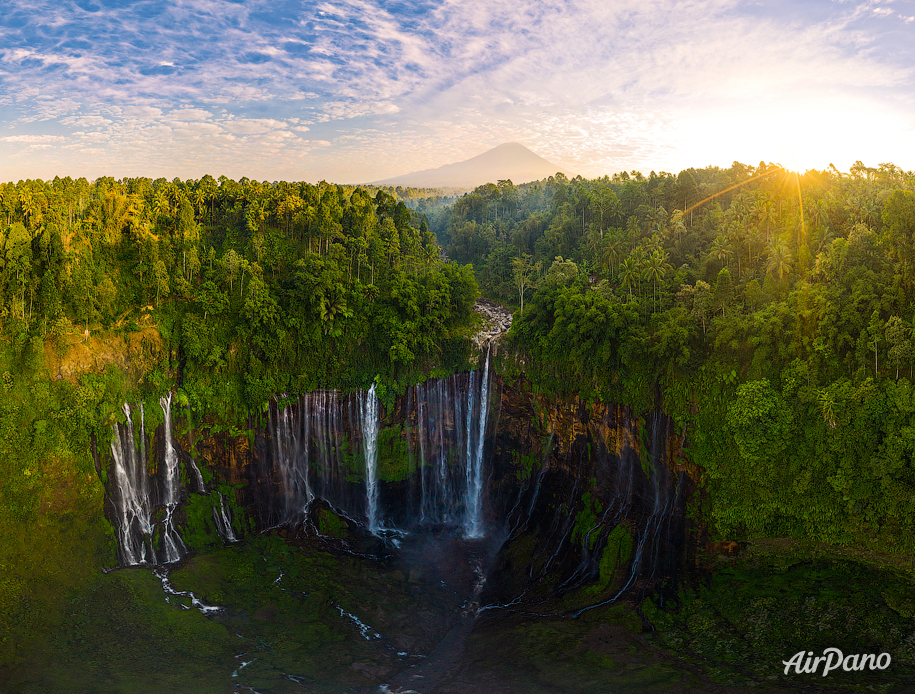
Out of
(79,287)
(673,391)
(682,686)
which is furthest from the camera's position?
(79,287)

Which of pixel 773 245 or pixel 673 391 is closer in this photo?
pixel 673 391

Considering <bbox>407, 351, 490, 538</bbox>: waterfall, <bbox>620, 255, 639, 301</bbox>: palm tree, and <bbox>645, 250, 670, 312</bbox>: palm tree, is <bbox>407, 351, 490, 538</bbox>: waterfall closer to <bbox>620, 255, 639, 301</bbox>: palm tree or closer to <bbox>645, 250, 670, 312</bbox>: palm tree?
<bbox>620, 255, 639, 301</bbox>: palm tree

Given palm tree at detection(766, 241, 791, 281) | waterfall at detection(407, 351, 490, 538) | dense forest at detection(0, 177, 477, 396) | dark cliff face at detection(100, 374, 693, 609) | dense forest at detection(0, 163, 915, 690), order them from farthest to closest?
waterfall at detection(407, 351, 490, 538)
palm tree at detection(766, 241, 791, 281)
dense forest at detection(0, 177, 477, 396)
dark cliff face at detection(100, 374, 693, 609)
dense forest at detection(0, 163, 915, 690)

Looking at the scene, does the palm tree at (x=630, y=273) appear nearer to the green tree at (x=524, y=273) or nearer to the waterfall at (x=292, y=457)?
the green tree at (x=524, y=273)

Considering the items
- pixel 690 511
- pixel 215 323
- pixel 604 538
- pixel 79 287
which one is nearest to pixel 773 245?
pixel 690 511

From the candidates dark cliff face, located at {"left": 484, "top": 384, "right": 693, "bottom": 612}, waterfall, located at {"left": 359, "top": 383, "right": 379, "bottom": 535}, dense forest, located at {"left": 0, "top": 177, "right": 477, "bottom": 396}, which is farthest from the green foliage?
dark cliff face, located at {"left": 484, "top": 384, "right": 693, "bottom": 612}

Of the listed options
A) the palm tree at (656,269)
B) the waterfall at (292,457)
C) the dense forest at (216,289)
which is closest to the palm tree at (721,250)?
the palm tree at (656,269)

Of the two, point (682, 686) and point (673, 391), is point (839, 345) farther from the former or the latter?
point (682, 686)
